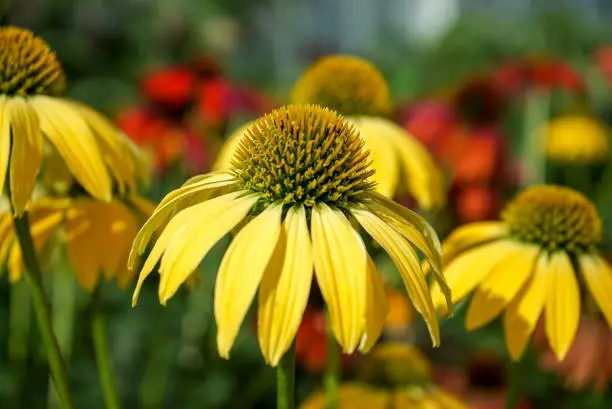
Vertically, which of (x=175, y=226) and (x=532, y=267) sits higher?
(x=175, y=226)

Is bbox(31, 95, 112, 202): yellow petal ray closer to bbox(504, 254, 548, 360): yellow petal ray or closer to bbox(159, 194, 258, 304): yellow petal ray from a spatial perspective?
bbox(159, 194, 258, 304): yellow petal ray

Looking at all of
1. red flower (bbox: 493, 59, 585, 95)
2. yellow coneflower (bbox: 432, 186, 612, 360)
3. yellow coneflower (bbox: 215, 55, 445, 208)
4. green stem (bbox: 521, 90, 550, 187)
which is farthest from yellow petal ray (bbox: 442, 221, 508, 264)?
green stem (bbox: 521, 90, 550, 187)

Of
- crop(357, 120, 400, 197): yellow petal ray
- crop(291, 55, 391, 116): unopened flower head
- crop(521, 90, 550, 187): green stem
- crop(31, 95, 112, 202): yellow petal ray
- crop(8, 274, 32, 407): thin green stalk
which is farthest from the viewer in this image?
crop(521, 90, 550, 187): green stem

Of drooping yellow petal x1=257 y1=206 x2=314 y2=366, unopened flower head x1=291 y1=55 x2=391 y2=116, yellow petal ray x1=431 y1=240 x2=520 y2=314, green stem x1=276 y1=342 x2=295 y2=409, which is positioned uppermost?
drooping yellow petal x1=257 y1=206 x2=314 y2=366

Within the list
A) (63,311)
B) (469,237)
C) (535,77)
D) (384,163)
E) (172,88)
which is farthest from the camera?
(535,77)

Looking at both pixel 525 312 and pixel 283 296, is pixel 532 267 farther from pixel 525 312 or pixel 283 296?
pixel 283 296

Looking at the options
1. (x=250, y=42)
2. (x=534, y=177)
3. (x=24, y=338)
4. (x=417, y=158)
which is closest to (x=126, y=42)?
(x=250, y=42)

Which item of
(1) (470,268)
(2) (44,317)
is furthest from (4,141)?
(1) (470,268)
